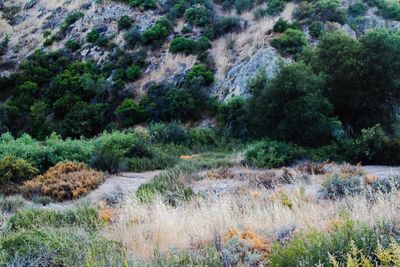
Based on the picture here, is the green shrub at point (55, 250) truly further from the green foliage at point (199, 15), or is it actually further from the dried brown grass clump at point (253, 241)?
the green foliage at point (199, 15)

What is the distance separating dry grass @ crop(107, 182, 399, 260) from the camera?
4883mm

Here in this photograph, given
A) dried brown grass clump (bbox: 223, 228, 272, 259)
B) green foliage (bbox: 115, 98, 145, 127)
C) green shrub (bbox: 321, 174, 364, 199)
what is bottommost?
green foliage (bbox: 115, 98, 145, 127)

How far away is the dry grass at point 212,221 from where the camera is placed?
16.0ft

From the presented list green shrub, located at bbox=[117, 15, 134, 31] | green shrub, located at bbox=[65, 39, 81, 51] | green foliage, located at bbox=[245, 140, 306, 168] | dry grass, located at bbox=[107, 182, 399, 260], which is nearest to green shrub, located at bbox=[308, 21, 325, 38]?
green foliage, located at bbox=[245, 140, 306, 168]

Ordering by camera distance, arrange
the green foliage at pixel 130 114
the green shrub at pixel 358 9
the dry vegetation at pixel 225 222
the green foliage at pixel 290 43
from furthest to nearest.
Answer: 1. the green shrub at pixel 358 9
2. the green foliage at pixel 290 43
3. the green foliage at pixel 130 114
4. the dry vegetation at pixel 225 222

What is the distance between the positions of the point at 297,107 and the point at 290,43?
29.9 ft

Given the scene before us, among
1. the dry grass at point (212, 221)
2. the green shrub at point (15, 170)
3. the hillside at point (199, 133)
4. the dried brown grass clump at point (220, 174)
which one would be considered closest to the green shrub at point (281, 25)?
the hillside at point (199, 133)

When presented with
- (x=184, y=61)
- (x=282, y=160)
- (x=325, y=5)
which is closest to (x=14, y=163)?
(x=282, y=160)

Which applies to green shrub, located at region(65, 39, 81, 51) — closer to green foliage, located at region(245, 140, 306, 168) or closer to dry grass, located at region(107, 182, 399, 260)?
green foliage, located at region(245, 140, 306, 168)

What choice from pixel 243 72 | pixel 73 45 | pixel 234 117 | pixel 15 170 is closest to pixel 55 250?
pixel 15 170

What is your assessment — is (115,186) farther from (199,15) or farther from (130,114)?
(199,15)

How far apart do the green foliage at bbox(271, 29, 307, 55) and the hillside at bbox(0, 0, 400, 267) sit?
8 centimetres

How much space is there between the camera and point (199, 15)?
1178 inches

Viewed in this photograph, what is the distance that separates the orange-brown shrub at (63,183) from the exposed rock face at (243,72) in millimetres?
12275
